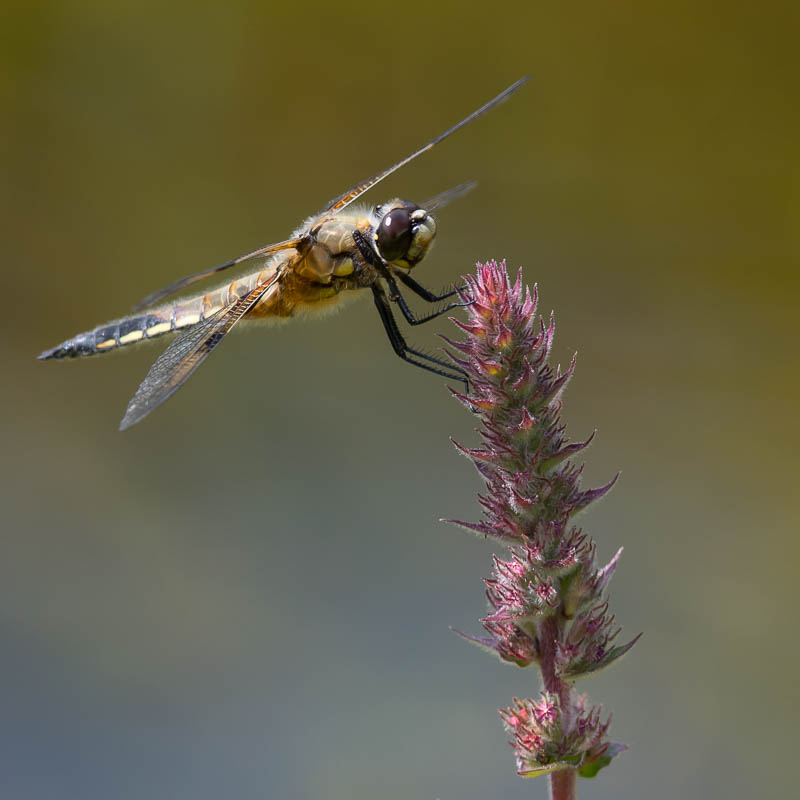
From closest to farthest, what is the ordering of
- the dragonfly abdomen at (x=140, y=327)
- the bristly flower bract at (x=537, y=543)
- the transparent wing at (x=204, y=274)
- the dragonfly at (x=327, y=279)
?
the bristly flower bract at (x=537, y=543), the transparent wing at (x=204, y=274), the dragonfly at (x=327, y=279), the dragonfly abdomen at (x=140, y=327)

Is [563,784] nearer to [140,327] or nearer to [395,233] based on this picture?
[395,233]

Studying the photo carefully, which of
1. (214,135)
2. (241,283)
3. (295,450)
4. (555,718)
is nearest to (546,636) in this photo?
(555,718)

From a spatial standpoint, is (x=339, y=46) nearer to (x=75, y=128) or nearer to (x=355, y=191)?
(x=75, y=128)

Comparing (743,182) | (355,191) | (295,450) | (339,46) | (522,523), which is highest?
(339,46)

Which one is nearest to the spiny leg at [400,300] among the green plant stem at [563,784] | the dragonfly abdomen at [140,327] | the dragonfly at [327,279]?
the dragonfly at [327,279]

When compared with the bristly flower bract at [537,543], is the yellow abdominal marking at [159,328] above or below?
above

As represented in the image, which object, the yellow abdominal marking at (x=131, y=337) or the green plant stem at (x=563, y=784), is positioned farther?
the yellow abdominal marking at (x=131, y=337)

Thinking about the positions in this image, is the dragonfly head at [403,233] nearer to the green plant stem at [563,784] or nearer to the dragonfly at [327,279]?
the dragonfly at [327,279]

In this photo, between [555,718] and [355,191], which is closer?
[555,718]
